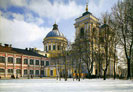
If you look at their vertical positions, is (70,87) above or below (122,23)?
below

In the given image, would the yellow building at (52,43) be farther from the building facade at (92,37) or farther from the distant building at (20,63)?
the building facade at (92,37)

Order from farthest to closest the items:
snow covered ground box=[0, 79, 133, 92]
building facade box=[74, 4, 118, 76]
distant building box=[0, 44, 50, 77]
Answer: distant building box=[0, 44, 50, 77]
building facade box=[74, 4, 118, 76]
snow covered ground box=[0, 79, 133, 92]

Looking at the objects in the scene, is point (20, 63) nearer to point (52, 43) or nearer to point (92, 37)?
point (52, 43)

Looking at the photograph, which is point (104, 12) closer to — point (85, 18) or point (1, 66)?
point (85, 18)

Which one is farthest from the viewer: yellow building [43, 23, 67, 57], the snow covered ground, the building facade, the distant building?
yellow building [43, 23, 67, 57]

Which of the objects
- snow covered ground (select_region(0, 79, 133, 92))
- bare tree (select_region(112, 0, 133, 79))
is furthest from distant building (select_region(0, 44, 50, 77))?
bare tree (select_region(112, 0, 133, 79))

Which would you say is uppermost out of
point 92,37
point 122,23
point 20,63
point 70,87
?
point 122,23

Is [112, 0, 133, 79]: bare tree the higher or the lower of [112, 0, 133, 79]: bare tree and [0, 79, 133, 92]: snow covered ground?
the higher

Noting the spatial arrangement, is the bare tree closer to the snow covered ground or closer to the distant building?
the snow covered ground

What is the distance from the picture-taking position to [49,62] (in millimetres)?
57188

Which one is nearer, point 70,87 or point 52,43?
point 70,87

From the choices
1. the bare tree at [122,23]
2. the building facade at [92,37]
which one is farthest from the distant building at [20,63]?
the bare tree at [122,23]

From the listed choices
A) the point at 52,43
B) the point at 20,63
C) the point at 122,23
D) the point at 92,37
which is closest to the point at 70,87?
the point at 122,23

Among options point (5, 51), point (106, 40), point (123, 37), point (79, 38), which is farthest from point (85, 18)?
point (5, 51)
